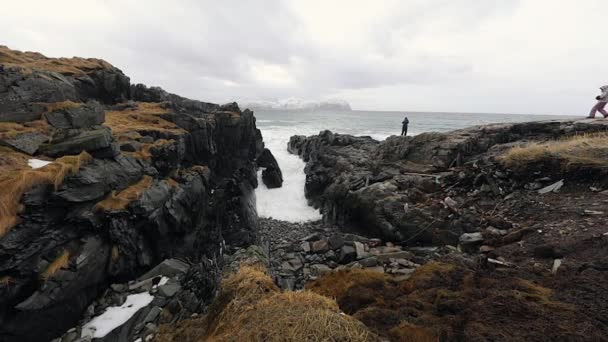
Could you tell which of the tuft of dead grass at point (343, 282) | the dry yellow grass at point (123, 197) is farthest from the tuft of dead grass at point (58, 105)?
the tuft of dead grass at point (343, 282)

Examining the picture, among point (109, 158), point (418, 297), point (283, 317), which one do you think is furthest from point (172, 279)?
point (418, 297)

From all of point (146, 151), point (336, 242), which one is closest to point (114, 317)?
point (146, 151)

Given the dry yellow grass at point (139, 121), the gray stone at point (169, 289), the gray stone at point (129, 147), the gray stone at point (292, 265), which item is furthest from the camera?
Result: the dry yellow grass at point (139, 121)

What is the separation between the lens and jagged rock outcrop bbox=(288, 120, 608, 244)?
30.6ft

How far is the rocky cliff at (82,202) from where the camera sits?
537cm

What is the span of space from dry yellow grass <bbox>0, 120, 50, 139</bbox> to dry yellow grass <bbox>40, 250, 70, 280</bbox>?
4536mm

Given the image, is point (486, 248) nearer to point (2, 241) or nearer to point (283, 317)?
point (283, 317)

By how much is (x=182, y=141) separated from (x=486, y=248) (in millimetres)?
→ 13785

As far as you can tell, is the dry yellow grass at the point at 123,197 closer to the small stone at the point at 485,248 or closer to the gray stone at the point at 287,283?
the gray stone at the point at 287,283

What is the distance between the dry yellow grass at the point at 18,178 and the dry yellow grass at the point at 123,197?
3.78 feet

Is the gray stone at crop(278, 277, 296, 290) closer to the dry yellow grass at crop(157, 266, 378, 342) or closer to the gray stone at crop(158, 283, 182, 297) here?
the gray stone at crop(158, 283, 182, 297)

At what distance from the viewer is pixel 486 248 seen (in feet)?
21.1

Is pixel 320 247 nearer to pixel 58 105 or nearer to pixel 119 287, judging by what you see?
pixel 119 287

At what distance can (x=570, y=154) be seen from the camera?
857 cm
